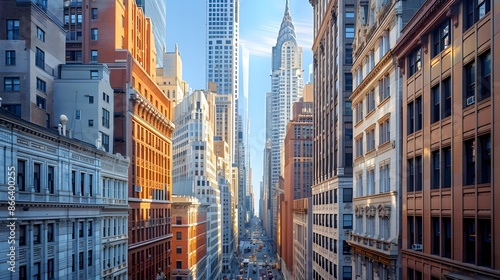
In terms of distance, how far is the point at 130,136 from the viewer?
175 feet

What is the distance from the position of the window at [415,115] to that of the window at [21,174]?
63.3 feet

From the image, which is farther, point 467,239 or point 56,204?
point 56,204

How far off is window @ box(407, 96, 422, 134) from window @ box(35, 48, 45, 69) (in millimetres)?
26865

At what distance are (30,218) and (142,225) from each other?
31081 millimetres

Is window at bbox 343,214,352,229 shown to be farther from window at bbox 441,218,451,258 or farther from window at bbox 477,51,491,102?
window at bbox 477,51,491,102

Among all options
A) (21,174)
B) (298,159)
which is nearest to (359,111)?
(21,174)

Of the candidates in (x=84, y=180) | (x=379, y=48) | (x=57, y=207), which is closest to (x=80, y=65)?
(x=84, y=180)

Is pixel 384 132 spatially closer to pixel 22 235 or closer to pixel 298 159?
pixel 22 235

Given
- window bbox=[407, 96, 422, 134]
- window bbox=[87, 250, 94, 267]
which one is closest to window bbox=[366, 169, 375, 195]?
window bbox=[407, 96, 422, 134]

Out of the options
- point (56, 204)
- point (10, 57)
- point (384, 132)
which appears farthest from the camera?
point (10, 57)

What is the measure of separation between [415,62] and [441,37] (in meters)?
3.59

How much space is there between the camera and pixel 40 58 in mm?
40594

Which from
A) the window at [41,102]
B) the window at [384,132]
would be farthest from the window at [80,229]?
the window at [384,132]

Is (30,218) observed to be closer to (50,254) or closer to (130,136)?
(50,254)
